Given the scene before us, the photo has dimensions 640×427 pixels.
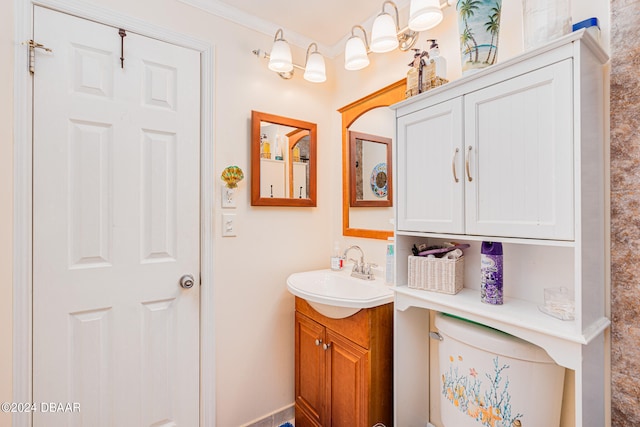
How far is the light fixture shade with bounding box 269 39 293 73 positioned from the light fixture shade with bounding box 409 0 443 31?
0.69 meters

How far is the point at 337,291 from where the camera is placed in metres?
1.67

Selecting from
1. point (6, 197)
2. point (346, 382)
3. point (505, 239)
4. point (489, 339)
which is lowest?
point (346, 382)

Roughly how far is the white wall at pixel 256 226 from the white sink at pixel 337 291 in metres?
0.18

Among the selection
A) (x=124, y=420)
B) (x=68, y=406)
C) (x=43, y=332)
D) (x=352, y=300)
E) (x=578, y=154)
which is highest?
(x=578, y=154)

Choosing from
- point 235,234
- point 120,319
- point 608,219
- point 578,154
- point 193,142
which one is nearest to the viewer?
point 578,154

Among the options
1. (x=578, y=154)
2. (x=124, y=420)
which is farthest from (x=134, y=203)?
(x=578, y=154)

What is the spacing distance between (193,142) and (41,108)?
1.95 feet

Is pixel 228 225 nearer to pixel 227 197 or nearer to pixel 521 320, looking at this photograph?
pixel 227 197

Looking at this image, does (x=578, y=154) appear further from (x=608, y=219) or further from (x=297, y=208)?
(x=297, y=208)

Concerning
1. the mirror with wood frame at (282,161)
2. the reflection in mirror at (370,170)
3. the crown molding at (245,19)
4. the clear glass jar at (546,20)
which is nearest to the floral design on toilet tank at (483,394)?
the reflection in mirror at (370,170)

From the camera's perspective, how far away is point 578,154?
80cm

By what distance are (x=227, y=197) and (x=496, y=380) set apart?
1.44 m

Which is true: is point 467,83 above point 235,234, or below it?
above

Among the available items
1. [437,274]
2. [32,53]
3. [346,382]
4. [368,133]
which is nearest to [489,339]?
[437,274]
